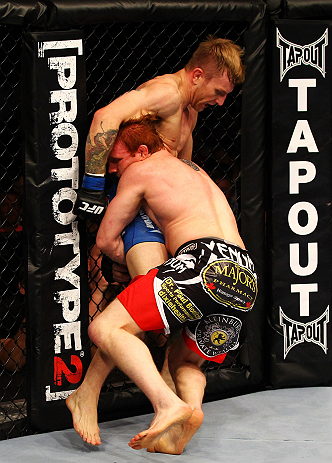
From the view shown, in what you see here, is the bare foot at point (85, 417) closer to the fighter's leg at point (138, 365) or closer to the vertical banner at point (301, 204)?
the fighter's leg at point (138, 365)

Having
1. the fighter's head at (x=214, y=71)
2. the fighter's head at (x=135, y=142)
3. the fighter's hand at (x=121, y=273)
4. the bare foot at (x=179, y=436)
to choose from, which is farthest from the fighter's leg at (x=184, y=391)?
the fighter's head at (x=214, y=71)

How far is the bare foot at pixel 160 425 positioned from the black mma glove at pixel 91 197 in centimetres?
79

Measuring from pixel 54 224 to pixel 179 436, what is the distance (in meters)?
0.90

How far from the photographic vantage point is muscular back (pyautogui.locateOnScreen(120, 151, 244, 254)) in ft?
7.47

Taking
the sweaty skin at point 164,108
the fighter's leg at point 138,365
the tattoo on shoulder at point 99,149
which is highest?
the sweaty skin at point 164,108

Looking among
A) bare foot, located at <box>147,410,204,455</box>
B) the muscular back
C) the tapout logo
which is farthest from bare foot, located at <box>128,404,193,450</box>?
the tapout logo

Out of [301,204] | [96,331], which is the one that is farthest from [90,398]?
[301,204]

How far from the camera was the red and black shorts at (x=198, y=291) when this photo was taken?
214cm

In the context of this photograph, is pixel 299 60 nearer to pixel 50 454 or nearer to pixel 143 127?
pixel 143 127

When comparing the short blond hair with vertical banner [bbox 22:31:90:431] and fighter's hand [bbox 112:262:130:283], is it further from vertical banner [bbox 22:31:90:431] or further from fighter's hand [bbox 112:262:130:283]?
fighter's hand [bbox 112:262:130:283]

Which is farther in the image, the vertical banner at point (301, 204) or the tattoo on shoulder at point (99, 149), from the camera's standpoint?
Answer: the vertical banner at point (301, 204)

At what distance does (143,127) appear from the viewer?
2377mm

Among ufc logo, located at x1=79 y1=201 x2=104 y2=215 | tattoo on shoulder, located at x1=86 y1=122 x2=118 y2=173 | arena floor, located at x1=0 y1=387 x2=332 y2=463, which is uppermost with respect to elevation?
tattoo on shoulder, located at x1=86 y1=122 x2=118 y2=173

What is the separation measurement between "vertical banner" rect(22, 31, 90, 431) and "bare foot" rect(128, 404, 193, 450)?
2.07ft
